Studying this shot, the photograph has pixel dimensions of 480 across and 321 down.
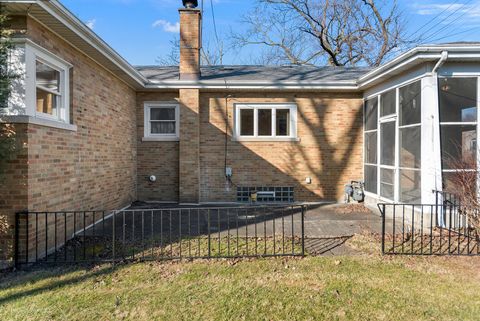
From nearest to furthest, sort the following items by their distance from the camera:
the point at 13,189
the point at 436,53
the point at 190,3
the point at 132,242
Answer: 1. the point at 13,189
2. the point at 132,242
3. the point at 436,53
4. the point at 190,3

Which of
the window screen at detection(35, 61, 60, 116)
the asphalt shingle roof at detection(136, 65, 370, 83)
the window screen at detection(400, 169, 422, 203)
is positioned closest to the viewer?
the window screen at detection(35, 61, 60, 116)

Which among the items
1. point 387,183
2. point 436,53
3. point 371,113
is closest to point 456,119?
point 436,53

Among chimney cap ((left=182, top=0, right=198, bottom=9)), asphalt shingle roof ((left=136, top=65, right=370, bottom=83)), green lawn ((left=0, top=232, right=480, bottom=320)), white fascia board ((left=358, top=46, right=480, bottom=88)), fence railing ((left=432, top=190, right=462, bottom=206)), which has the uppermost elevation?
chimney cap ((left=182, top=0, right=198, bottom=9))

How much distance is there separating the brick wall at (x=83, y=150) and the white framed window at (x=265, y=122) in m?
3.50

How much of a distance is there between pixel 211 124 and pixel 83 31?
16.0ft

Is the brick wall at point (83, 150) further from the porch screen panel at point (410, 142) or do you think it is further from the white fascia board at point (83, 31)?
the porch screen panel at point (410, 142)

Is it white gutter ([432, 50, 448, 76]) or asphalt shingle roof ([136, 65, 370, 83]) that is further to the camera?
asphalt shingle roof ([136, 65, 370, 83])

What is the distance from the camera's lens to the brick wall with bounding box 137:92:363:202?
394 inches

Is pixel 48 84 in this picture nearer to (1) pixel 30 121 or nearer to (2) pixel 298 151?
(1) pixel 30 121

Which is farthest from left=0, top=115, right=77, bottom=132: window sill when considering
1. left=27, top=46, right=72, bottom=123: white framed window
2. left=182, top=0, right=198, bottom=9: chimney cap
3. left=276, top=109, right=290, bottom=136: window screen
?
left=182, top=0, right=198, bottom=9: chimney cap

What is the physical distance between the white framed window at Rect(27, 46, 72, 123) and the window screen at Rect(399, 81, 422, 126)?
732 centimetres

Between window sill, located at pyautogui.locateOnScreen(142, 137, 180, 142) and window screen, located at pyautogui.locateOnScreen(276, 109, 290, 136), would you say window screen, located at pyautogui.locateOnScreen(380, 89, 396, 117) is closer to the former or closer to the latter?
window screen, located at pyautogui.locateOnScreen(276, 109, 290, 136)

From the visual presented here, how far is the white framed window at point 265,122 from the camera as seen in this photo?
10047 mm

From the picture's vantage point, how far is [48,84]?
18.2 feet
